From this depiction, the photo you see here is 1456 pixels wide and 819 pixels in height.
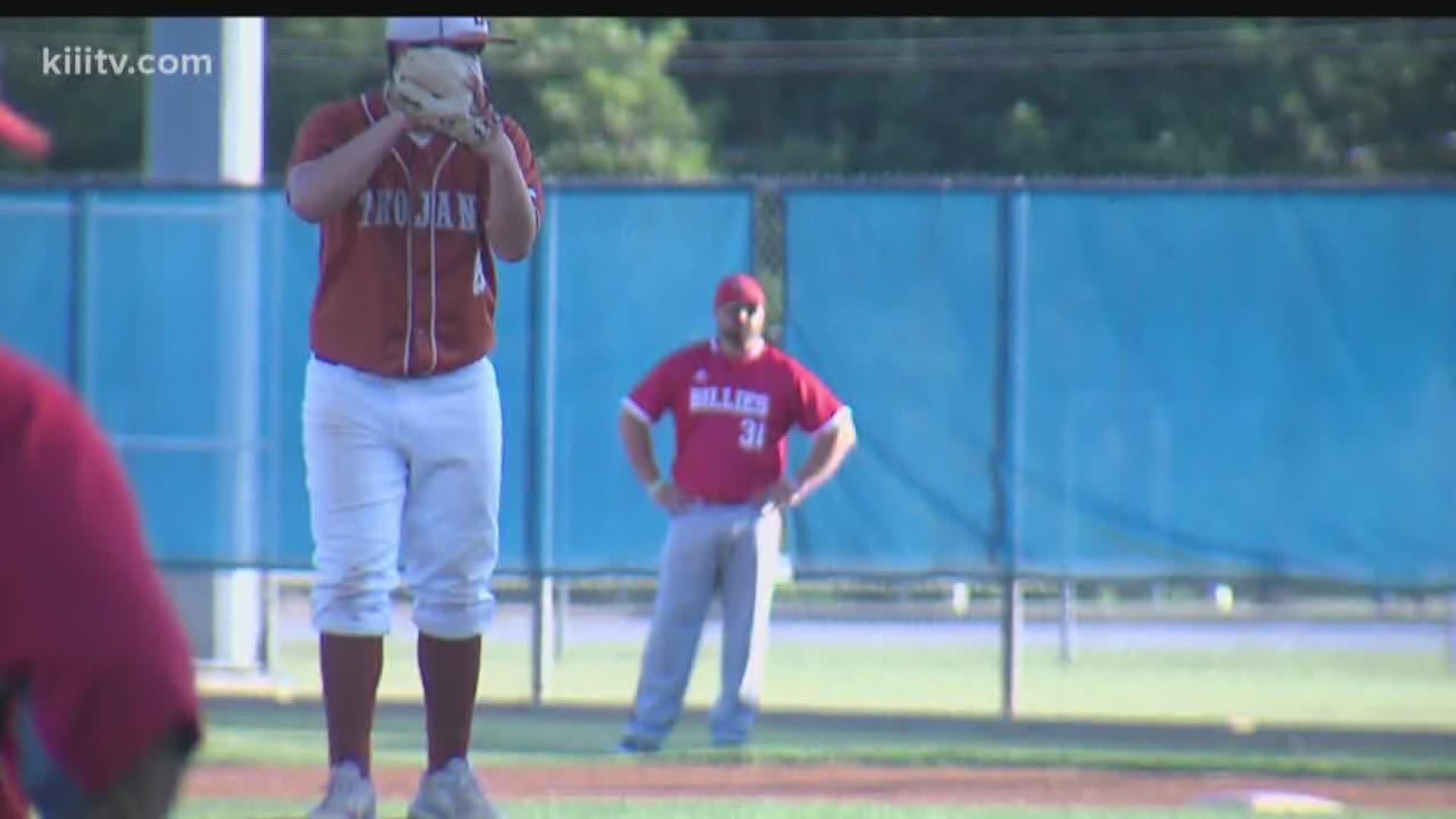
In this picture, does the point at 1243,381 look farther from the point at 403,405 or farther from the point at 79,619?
the point at 79,619

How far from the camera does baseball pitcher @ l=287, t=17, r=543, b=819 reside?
625cm

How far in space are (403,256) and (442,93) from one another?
44cm

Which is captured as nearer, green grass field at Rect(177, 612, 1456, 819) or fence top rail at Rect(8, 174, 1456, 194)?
green grass field at Rect(177, 612, 1456, 819)

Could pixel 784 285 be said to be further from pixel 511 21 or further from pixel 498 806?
pixel 511 21

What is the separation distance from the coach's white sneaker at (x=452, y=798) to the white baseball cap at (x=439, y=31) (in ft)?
5.22

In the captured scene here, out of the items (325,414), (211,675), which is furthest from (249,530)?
(325,414)

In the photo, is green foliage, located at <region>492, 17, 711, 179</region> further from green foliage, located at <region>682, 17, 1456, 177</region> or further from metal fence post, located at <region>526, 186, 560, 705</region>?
metal fence post, located at <region>526, 186, 560, 705</region>

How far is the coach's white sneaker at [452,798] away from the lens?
20.8 feet

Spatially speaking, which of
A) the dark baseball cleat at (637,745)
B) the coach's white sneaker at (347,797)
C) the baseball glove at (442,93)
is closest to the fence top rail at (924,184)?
the dark baseball cleat at (637,745)

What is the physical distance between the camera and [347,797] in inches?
244

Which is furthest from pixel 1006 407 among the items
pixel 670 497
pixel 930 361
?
pixel 670 497

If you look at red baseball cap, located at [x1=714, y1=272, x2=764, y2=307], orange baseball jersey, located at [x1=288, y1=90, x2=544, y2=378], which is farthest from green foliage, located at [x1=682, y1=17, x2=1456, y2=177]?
orange baseball jersey, located at [x1=288, y1=90, x2=544, y2=378]

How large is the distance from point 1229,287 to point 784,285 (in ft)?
6.61

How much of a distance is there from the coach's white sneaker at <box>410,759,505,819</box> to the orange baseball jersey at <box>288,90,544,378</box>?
89 cm
